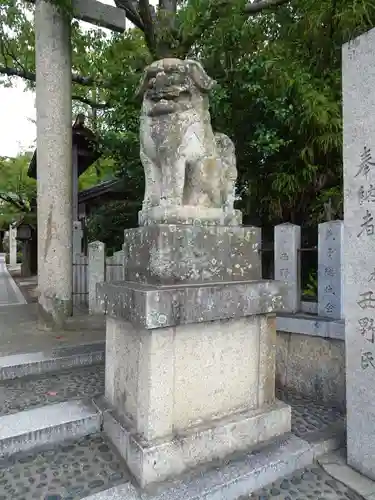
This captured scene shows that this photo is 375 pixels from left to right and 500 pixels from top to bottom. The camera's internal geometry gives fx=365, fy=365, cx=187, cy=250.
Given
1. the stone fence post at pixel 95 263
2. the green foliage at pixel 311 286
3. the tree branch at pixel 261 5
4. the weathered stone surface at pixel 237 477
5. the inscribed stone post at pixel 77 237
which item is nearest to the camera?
the weathered stone surface at pixel 237 477

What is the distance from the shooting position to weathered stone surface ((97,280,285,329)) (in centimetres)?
238

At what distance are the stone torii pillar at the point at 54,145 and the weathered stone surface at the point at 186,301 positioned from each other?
141 inches

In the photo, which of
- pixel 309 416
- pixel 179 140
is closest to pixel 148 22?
pixel 179 140

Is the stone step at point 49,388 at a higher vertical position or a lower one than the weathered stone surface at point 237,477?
higher

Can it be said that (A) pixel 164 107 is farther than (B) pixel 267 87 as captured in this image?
No

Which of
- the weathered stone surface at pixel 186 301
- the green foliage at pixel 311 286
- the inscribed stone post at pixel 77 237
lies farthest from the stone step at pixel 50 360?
the inscribed stone post at pixel 77 237

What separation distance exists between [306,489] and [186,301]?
156 cm

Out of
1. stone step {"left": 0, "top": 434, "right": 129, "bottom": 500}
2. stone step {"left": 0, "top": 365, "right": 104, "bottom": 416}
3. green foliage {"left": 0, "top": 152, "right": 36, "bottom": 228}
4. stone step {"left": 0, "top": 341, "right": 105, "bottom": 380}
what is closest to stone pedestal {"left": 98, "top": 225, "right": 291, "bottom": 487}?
stone step {"left": 0, "top": 434, "right": 129, "bottom": 500}

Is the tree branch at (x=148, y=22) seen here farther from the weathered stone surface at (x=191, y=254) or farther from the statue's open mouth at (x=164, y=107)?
the weathered stone surface at (x=191, y=254)

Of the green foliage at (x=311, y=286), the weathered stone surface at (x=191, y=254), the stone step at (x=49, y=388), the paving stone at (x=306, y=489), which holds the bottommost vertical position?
the paving stone at (x=306, y=489)

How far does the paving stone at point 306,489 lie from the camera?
8.07 ft

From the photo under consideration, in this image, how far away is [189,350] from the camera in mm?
2627

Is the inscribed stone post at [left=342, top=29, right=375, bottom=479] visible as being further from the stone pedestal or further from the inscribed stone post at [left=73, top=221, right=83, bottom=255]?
the inscribed stone post at [left=73, top=221, right=83, bottom=255]

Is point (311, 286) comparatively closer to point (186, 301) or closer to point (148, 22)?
point (186, 301)
